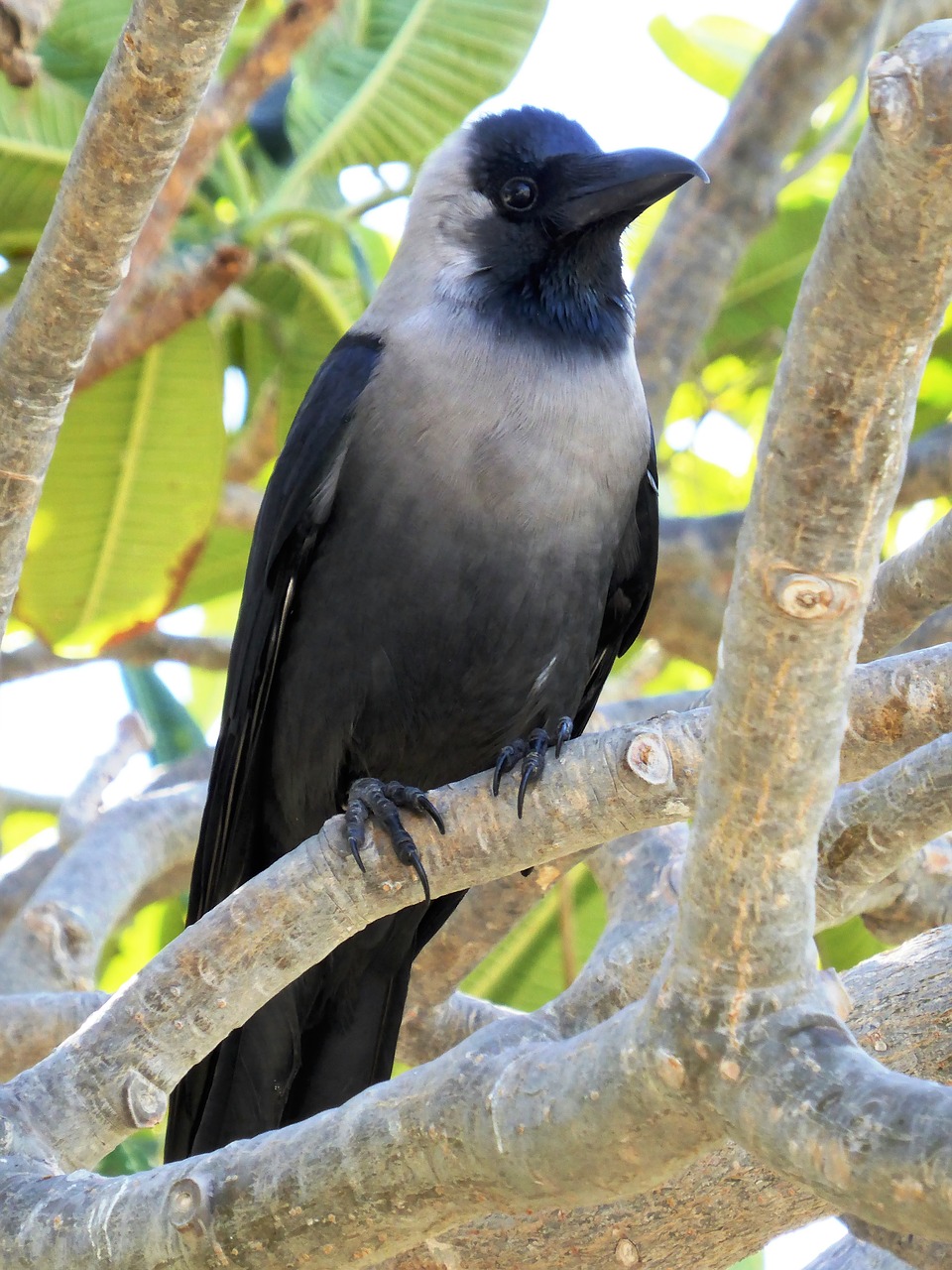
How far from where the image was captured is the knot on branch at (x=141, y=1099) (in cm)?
216

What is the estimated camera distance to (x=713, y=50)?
624 cm

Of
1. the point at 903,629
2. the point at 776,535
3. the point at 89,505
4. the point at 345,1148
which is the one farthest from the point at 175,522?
the point at 776,535

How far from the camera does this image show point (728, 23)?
Answer: 6.36m

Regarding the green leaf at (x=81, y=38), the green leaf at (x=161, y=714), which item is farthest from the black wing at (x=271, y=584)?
the green leaf at (x=161, y=714)

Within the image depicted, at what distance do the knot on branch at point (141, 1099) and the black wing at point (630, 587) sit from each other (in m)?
1.53

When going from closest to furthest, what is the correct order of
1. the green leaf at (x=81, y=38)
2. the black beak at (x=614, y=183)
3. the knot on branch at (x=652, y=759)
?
the knot on branch at (x=652, y=759)
the black beak at (x=614, y=183)
the green leaf at (x=81, y=38)

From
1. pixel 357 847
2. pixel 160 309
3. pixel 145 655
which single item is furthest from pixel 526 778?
pixel 145 655

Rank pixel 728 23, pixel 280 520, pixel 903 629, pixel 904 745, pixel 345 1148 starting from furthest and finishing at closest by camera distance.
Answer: pixel 728 23
pixel 280 520
pixel 903 629
pixel 904 745
pixel 345 1148

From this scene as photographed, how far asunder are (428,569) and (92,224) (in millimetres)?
1004

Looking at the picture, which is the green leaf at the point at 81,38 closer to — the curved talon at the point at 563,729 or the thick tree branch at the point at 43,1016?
the curved talon at the point at 563,729

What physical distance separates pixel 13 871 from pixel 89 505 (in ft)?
4.04

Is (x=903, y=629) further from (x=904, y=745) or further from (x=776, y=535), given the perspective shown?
(x=776, y=535)

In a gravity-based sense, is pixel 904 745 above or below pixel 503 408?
below

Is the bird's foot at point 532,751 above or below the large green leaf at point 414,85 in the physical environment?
below
